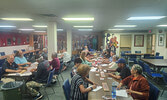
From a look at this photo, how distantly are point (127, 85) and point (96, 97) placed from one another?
941mm

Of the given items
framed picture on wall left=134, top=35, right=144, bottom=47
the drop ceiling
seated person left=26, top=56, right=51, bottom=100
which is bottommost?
seated person left=26, top=56, right=51, bottom=100

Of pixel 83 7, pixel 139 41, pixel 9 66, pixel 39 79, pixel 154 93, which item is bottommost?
pixel 39 79

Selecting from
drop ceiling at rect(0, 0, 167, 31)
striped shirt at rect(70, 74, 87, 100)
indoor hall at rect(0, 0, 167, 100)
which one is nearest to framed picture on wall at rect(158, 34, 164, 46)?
indoor hall at rect(0, 0, 167, 100)

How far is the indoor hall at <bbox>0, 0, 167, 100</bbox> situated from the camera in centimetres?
239

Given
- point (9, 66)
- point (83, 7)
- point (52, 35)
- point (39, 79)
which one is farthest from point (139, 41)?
point (9, 66)

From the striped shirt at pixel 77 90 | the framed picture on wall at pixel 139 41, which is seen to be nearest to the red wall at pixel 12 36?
the striped shirt at pixel 77 90

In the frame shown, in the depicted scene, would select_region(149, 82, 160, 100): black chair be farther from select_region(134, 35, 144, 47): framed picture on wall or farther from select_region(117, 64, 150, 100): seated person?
select_region(134, 35, 144, 47): framed picture on wall

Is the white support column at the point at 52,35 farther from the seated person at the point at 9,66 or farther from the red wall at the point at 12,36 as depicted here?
the red wall at the point at 12,36

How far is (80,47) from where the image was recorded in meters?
12.5

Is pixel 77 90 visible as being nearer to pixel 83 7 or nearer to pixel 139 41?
pixel 83 7

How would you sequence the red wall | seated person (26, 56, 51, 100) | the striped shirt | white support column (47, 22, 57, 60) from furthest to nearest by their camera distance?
the red wall → white support column (47, 22, 57, 60) → seated person (26, 56, 51, 100) → the striped shirt

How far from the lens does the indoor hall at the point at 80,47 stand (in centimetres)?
239

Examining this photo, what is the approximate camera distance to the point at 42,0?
231cm

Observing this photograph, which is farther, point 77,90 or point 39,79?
point 39,79
